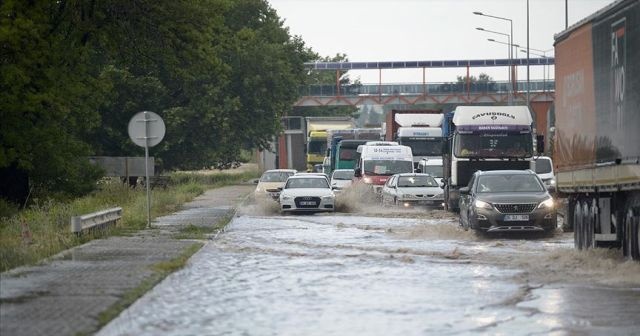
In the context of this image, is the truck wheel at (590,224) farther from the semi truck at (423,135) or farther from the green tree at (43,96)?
the semi truck at (423,135)

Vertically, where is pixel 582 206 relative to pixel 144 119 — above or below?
below

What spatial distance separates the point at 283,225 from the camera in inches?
1310

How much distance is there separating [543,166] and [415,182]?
4385 millimetres

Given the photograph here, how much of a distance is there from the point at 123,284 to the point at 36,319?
3.39 meters

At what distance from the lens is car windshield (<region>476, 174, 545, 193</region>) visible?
27797mm

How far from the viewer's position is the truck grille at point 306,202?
131 feet

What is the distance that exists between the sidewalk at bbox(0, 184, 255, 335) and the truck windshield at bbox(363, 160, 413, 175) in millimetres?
21277

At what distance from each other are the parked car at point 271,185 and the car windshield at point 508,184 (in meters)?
17.5

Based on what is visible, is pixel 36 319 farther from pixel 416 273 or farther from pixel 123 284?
pixel 416 273

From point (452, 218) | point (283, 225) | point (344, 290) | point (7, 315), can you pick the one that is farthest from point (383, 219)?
point (7, 315)

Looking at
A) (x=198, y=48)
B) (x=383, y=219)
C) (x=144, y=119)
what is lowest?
(x=383, y=219)

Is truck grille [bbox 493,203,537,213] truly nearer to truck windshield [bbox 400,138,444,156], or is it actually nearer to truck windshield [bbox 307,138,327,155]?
truck windshield [bbox 400,138,444,156]

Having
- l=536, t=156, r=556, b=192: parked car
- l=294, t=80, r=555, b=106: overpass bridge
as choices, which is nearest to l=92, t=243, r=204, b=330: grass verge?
l=536, t=156, r=556, b=192: parked car

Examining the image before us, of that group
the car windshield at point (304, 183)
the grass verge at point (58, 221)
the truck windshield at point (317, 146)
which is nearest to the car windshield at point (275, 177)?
the grass verge at point (58, 221)
